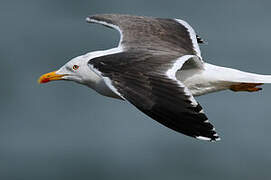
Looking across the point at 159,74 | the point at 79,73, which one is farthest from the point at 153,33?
the point at 159,74

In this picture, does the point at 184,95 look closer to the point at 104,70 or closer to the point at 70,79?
the point at 104,70

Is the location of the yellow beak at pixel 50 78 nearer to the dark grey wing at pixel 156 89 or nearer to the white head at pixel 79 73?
the white head at pixel 79 73

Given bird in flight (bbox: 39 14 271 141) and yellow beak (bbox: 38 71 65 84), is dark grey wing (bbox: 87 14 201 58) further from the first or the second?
yellow beak (bbox: 38 71 65 84)

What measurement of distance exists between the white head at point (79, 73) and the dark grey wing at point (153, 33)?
623 mm

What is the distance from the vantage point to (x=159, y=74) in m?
8.77

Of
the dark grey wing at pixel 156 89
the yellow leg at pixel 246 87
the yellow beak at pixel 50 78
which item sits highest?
the dark grey wing at pixel 156 89

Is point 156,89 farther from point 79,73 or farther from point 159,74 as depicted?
point 79,73

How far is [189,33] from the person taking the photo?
38.6ft

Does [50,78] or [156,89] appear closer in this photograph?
[156,89]

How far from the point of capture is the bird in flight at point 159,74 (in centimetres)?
792

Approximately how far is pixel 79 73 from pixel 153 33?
153cm

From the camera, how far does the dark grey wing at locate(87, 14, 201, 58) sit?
10781 millimetres

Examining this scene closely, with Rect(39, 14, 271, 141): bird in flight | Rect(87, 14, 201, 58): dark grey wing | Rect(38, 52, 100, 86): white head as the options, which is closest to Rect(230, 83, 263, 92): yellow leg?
Rect(39, 14, 271, 141): bird in flight

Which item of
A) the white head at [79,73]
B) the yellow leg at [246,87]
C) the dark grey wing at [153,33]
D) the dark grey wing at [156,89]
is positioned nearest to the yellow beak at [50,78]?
the white head at [79,73]
